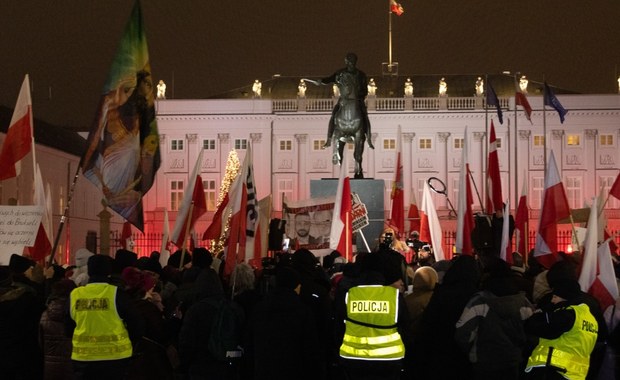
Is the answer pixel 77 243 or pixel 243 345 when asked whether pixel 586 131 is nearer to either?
pixel 77 243

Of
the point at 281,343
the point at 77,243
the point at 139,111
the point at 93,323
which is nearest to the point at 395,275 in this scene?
the point at 281,343

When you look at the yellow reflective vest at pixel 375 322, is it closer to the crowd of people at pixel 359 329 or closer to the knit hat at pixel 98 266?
the crowd of people at pixel 359 329

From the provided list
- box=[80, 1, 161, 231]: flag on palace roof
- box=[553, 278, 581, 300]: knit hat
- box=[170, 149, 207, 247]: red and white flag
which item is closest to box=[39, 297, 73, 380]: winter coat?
box=[80, 1, 161, 231]: flag on palace roof

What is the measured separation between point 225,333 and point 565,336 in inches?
99.8

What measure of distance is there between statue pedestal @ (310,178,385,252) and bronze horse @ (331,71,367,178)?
0.58m

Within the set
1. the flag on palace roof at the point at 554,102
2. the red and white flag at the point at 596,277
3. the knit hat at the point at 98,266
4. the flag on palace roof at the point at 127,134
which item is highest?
the flag on palace roof at the point at 554,102

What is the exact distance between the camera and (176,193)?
67.2 meters

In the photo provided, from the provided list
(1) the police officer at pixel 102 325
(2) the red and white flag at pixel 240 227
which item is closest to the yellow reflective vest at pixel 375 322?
(1) the police officer at pixel 102 325

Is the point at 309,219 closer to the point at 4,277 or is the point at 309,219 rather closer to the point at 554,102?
the point at 4,277

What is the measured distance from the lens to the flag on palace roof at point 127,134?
10477 millimetres

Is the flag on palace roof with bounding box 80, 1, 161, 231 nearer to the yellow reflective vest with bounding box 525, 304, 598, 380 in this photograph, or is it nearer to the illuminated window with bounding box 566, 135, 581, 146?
the yellow reflective vest with bounding box 525, 304, 598, 380

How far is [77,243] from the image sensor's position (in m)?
57.9

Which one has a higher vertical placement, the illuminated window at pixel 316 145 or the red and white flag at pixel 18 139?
the illuminated window at pixel 316 145

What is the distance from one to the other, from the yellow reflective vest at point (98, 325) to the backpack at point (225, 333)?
2.14ft
